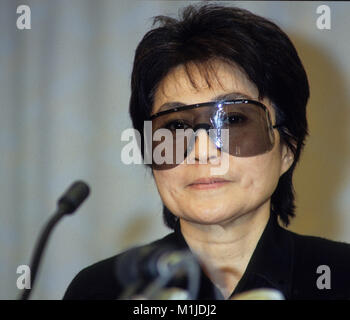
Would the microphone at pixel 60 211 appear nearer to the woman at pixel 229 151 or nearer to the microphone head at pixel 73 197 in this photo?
the microphone head at pixel 73 197

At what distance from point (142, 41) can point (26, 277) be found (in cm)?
52

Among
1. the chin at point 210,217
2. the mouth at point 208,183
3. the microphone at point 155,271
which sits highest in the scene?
the mouth at point 208,183

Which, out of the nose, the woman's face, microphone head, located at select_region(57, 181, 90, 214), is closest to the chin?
the woman's face

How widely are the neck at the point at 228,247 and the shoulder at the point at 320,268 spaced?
83 mm

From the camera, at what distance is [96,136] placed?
1.23 m

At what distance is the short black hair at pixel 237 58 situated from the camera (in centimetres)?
115

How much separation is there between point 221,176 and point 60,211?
0.31 m

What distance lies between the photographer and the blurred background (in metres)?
1.21

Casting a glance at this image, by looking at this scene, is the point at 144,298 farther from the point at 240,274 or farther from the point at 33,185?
the point at 33,185

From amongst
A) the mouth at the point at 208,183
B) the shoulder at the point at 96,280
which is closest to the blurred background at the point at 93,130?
the shoulder at the point at 96,280

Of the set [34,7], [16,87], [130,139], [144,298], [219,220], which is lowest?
[144,298]

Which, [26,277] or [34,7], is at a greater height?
[34,7]

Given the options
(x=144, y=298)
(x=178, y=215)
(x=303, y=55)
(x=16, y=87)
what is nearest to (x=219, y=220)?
(x=178, y=215)

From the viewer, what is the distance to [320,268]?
1191mm
